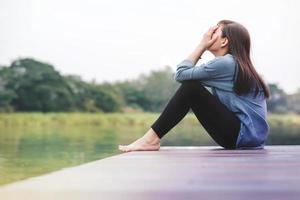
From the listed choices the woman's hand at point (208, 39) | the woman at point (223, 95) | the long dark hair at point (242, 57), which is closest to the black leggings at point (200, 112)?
the woman at point (223, 95)

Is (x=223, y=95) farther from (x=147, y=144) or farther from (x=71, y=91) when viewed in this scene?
(x=71, y=91)

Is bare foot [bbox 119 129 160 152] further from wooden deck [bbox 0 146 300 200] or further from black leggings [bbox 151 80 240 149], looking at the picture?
wooden deck [bbox 0 146 300 200]

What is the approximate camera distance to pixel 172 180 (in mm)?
1566

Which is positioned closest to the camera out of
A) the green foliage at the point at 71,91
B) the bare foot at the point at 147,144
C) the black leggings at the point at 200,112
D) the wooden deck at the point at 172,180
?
the wooden deck at the point at 172,180

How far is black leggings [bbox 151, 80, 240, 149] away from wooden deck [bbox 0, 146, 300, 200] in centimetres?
24

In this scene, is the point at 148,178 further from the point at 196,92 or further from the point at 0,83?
the point at 0,83

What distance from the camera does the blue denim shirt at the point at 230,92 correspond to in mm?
2391

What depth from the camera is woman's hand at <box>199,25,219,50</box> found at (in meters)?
2.52

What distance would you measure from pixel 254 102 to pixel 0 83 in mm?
12121

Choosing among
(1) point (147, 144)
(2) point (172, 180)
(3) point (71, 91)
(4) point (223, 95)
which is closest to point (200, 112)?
(4) point (223, 95)

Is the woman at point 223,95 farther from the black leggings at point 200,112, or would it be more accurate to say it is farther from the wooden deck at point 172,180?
the wooden deck at point 172,180

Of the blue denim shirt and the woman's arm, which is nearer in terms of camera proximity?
the blue denim shirt

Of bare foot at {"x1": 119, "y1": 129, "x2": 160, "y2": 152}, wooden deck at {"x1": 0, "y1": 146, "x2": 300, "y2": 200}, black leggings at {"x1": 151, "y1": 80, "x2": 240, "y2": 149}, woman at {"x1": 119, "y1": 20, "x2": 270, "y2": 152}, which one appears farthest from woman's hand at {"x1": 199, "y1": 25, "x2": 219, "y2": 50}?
wooden deck at {"x1": 0, "y1": 146, "x2": 300, "y2": 200}

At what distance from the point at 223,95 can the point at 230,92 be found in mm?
30
